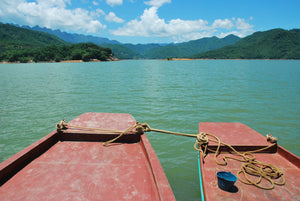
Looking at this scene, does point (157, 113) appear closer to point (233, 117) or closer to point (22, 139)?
point (233, 117)

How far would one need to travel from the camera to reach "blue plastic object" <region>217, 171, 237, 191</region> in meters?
2.91

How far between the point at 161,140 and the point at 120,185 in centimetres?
503

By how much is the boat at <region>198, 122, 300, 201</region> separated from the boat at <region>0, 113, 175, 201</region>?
3.25 ft

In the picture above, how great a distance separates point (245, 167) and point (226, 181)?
921 mm

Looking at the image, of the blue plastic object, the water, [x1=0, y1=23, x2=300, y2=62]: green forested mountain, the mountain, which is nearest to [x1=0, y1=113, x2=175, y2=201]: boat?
the blue plastic object

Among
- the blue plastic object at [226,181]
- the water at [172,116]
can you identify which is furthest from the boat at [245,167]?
the water at [172,116]

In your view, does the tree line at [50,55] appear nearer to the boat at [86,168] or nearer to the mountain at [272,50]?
the mountain at [272,50]

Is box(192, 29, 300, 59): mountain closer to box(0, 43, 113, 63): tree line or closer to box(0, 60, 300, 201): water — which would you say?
box(0, 43, 113, 63): tree line

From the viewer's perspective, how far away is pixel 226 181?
2.92m

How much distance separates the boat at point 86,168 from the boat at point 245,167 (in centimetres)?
99

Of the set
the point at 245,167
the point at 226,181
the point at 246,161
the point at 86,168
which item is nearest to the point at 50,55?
the point at 86,168

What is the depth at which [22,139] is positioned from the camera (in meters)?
8.16

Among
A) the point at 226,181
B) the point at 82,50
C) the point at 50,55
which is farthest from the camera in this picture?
the point at 82,50

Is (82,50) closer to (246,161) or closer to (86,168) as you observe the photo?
(86,168)
